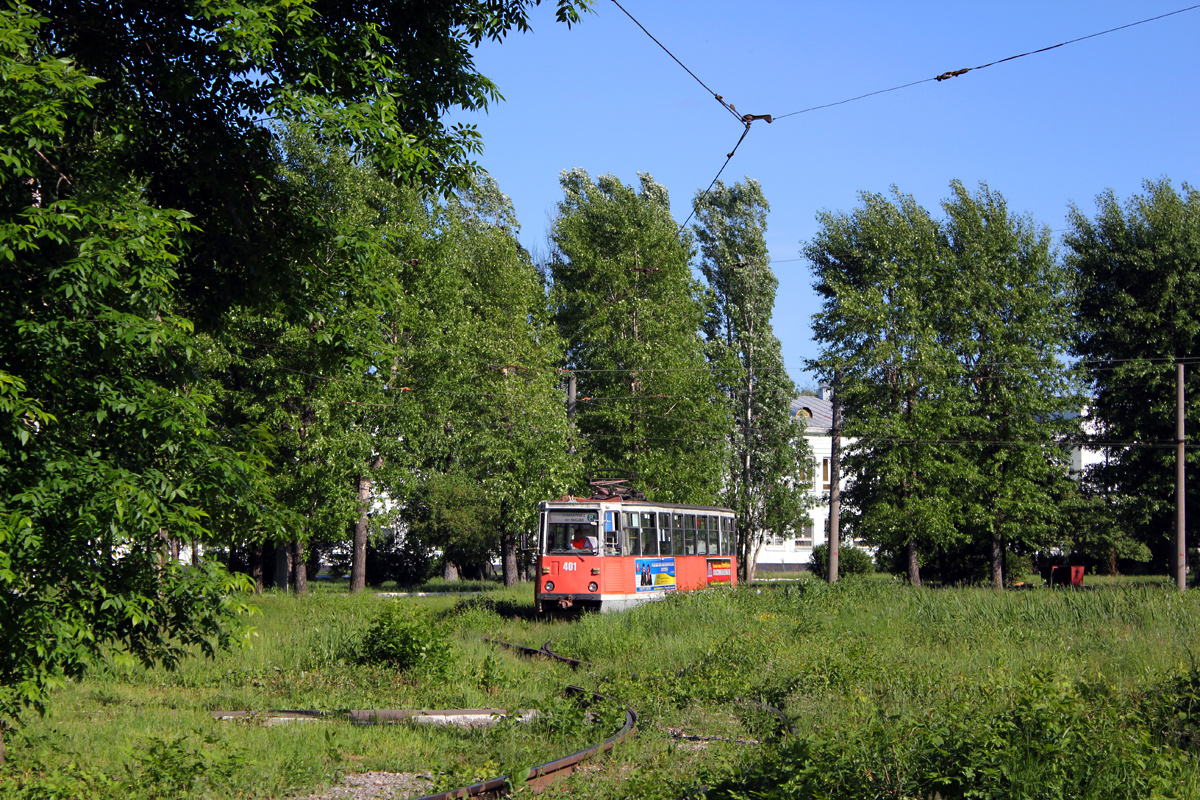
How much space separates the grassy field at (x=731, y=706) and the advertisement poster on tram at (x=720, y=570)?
8316 mm

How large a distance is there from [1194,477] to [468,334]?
26205 mm

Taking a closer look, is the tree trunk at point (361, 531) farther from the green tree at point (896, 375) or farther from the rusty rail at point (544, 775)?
the rusty rail at point (544, 775)

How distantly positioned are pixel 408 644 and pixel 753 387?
33.6m

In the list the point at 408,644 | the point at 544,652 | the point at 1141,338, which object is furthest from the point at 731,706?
the point at 1141,338

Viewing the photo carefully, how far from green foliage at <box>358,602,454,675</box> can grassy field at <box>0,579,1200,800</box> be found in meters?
0.11

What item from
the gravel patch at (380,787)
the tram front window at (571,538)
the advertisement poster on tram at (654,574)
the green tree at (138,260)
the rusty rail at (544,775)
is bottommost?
the gravel patch at (380,787)

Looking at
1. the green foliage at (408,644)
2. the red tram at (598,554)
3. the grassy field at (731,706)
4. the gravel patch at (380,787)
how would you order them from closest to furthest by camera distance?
the grassy field at (731,706) < the gravel patch at (380,787) < the green foliage at (408,644) < the red tram at (598,554)

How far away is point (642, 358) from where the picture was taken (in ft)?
127

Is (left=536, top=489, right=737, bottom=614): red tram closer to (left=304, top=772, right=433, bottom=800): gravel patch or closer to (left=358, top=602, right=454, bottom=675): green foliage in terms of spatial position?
(left=358, top=602, right=454, bottom=675): green foliage

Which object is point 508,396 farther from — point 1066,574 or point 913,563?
point 1066,574

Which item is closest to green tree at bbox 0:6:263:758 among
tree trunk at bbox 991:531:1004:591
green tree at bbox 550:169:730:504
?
green tree at bbox 550:169:730:504

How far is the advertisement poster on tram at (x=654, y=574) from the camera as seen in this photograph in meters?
23.5

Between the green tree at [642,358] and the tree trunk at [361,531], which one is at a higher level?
the green tree at [642,358]

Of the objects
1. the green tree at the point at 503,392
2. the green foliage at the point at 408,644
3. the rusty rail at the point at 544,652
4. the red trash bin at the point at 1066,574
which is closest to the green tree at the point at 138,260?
the green foliage at the point at 408,644
